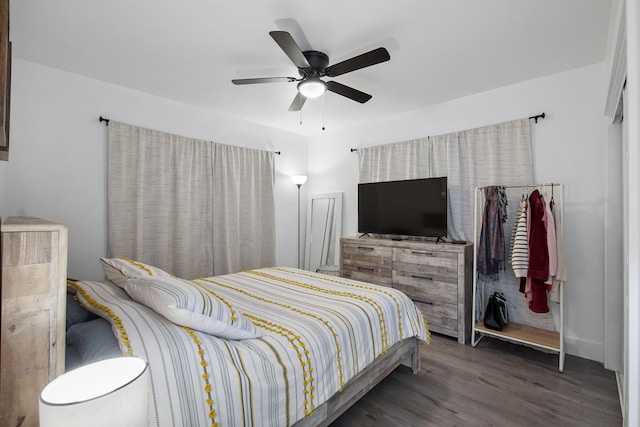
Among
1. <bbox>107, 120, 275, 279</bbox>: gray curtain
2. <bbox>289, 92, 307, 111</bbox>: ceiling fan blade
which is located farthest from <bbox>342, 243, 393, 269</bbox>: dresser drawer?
<bbox>289, 92, 307, 111</bbox>: ceiling fan blade

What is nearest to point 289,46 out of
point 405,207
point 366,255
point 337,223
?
A: point 405,207

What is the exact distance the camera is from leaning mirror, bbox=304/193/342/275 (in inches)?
185

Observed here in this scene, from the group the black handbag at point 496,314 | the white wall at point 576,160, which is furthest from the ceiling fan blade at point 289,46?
the black handbag at point 496,314

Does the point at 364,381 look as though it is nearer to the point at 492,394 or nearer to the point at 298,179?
the point at 492,394

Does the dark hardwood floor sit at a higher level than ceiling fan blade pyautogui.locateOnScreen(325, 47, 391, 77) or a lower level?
lower

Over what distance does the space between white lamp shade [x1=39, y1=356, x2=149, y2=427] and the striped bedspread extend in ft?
0.93

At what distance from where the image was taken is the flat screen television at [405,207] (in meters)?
3.46

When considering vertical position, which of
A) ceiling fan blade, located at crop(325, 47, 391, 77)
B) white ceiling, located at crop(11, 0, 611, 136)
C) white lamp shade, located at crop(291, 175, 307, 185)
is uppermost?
white ceiling, located at crop(11, 0, 611, 136)

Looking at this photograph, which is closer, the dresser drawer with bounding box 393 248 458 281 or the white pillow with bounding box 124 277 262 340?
the white pillow with bounding box 124 277 262 340

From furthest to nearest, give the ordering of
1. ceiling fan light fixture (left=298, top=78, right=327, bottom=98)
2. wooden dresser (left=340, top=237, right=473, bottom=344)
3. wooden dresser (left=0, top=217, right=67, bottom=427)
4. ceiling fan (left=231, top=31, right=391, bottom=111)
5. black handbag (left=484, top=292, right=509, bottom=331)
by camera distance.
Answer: wooden dresser (left=340, top=237, right=473, bottom=344) → black handbag (left=484, top=292, right=509, bottom=331) → ceiling fan light fixture (left=298, top=78, right=327, bottom=98) → ceiling fan (left=231, top=31, right=391, bottom=111) → wooden dresser (left=0, top=217, right=67, bottom=427)

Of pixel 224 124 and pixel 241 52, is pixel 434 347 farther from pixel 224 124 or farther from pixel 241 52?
pixel 224 124

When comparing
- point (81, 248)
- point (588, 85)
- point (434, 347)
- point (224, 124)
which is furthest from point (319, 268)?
point (588, 85)

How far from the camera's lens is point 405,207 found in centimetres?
374

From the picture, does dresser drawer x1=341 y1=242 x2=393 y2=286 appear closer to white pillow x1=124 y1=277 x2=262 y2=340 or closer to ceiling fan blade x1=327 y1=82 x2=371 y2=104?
ceiling fan blade x1=327 y1=82 x2=371 y2=104
